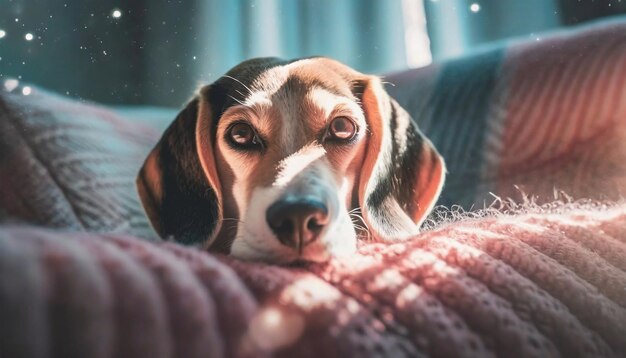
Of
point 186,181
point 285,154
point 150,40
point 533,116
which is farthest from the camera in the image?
point 533,116

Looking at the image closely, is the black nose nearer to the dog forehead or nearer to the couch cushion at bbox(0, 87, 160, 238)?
the dog forehead

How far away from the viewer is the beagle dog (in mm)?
941

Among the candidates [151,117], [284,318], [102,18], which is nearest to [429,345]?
[284,318]

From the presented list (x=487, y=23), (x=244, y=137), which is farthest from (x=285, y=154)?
(x=487, y=23)

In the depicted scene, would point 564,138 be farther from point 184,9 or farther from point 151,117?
point 151,117

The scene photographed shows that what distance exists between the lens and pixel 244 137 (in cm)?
99

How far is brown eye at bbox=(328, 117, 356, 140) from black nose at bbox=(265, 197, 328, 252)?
1.06 ft

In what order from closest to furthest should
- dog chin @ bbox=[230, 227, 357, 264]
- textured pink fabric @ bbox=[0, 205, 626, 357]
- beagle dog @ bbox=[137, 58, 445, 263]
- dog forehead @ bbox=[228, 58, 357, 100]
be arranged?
1. textured pink fabric @ bbox=[0, 205, 626, 357]
2. dog chin @ bbox=[230, 227, 357, 264]
3. beagle dog @ bbox=[137, 58, 445, 263]
4. dog forehead @ bbox=[228, 58, 357, 100]

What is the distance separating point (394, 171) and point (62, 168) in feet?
2.51

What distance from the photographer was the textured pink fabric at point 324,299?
32cm

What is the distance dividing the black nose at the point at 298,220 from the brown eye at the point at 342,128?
322mm

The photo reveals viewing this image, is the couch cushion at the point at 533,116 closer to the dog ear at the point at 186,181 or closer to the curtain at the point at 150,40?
the curtain at the point at 150,40

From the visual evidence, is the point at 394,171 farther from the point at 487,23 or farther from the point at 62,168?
the point at 487,23

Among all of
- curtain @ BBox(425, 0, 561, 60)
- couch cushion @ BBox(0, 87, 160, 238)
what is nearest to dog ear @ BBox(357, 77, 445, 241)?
couch cushion @ BBox(0, 87, 160, 238)
